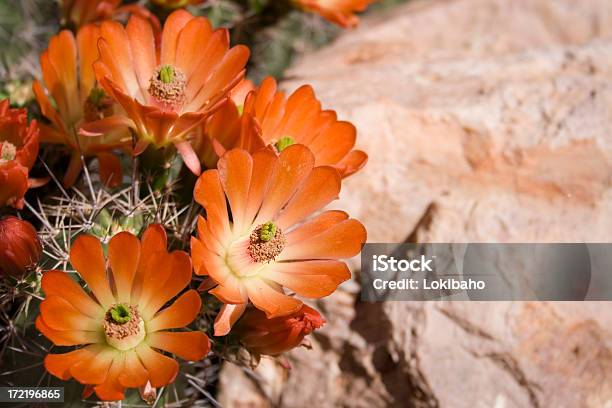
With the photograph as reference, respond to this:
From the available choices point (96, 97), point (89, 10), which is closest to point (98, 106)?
point (96, 97)

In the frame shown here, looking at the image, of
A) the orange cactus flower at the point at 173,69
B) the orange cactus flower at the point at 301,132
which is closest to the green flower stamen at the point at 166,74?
the orange cactus flower at the point at 173,69

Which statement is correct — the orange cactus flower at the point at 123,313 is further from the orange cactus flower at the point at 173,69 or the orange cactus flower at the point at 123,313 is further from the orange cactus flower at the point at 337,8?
the orange cactus flower at the point at 337,8

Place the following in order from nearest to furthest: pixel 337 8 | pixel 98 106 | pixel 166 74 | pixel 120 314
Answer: pixel 120 314 < pixel 166 74 < pixel 98 106 < pixel 337 8

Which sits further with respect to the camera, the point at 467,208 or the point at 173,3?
the point at 173,3

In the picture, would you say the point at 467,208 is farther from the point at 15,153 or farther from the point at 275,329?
the point at 15,153

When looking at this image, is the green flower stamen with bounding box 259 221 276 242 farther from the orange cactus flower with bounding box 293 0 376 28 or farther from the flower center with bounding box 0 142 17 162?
the orange cactus flower with bounding box 293 0 376 28

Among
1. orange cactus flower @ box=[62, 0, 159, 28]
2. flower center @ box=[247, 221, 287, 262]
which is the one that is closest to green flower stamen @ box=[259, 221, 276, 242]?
flower center @ box=[247, 221, 287, 262]

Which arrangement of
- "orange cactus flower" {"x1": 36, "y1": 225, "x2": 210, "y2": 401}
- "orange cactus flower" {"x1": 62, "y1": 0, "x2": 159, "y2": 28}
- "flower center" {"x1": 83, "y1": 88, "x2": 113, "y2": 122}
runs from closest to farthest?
"orange cactus flower" {"x1": 36, "y1": 225, "x2": 210, "y2": 401}
"flower center" {"x1": 83, "y1": 88, "x2": 113, "y2": 122}
"orange cactus flower" {"x1": 62, "y1": 0, "x2": 159, "y2": 28}
